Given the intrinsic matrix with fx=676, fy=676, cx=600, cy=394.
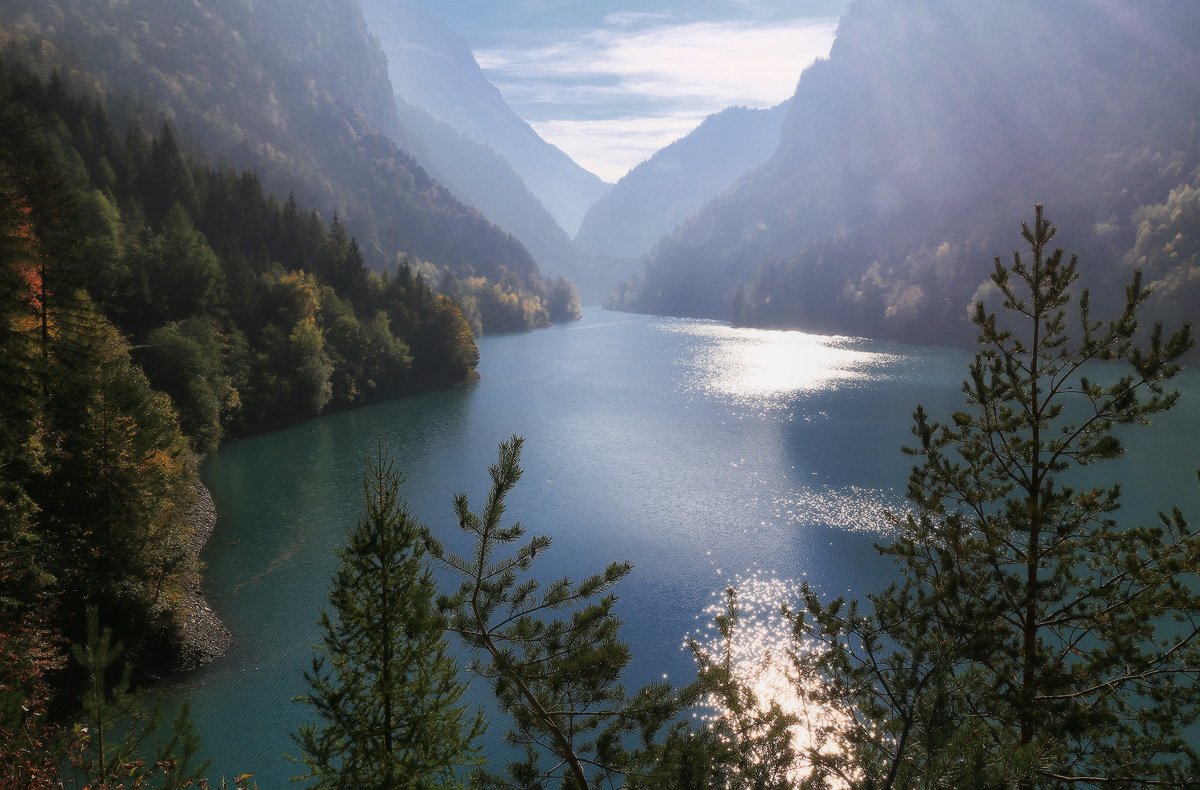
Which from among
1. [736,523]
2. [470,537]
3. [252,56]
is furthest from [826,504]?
[252,56]

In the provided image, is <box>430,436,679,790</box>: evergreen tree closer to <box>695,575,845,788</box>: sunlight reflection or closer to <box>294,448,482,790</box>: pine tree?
<box>294,448,482,790</box>: pine tree

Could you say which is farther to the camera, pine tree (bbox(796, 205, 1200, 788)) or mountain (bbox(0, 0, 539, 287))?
mountain (bbox(0, 0, 539, 287))

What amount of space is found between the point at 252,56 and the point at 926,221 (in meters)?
155

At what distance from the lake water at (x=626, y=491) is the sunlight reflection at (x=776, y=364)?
25.8 inches

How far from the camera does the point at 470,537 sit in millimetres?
32094

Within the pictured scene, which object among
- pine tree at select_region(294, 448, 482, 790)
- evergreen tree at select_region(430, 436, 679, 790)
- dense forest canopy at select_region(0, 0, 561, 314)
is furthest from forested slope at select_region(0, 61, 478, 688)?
dense forest canopy at select_region(0, 0, 561, 314)

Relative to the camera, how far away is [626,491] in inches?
1533

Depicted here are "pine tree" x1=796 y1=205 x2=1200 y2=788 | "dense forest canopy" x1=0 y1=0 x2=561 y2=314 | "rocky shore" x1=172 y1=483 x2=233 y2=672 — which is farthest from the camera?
"dense forest canopy" x1=0 y1=0 x2=561 y2=314

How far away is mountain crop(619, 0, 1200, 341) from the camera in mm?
101138

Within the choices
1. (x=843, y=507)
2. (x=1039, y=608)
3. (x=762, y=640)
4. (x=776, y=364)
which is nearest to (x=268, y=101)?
(x=776, y=364)

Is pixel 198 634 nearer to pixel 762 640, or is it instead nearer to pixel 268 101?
pixel 762 640

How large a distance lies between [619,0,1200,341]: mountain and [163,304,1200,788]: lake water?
42890 mm

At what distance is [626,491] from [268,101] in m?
152

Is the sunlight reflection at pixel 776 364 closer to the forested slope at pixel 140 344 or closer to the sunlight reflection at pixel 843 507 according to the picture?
the sunlight reflection at pixel 843 507
